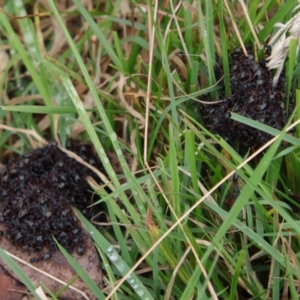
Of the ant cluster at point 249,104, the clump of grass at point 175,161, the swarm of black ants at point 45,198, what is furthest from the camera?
the swarm of black ants at point 45,198

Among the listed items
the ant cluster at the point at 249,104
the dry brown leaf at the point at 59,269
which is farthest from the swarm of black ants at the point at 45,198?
the ant cluster at the point at 249,104

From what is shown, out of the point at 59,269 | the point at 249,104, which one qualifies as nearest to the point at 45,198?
the point at 59,269

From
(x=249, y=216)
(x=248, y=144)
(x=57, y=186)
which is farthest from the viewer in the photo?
(x=57, y=186)

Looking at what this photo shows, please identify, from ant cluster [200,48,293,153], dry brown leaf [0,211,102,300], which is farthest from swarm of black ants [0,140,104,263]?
ant cluster [200,48,293,153]

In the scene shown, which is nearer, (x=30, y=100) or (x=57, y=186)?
(x=57, y=186)

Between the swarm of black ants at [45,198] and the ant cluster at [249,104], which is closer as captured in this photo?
the ant cluster at [249,104]

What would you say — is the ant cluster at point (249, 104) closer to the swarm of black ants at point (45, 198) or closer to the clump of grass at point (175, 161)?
the clump of grass at point (175, 161)

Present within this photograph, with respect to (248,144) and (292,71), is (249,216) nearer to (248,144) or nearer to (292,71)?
(248,144)

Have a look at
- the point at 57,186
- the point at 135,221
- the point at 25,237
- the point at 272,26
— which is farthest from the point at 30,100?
the point at 272,26
